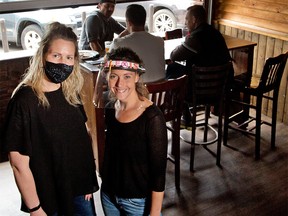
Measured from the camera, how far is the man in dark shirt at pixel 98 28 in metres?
4.15

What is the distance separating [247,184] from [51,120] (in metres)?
2.08

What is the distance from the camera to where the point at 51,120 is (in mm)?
1745

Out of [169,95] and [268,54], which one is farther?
[268,54]

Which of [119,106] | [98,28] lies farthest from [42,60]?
[98,28]

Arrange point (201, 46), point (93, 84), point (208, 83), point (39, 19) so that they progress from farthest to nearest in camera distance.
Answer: point (39, 19) < point (201, 46) < point (208, 83) < point (93, 84)

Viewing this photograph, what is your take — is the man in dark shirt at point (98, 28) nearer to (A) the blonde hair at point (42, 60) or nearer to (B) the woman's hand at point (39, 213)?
(A) the blonde hair at point (42, 60)

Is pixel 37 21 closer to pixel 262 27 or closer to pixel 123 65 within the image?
pixel 262 27

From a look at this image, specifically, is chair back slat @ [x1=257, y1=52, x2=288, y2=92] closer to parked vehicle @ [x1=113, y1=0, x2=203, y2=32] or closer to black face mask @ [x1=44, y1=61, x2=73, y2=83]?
parked vehicle @ [x1=113, y1=0, x2=203, y2=32]

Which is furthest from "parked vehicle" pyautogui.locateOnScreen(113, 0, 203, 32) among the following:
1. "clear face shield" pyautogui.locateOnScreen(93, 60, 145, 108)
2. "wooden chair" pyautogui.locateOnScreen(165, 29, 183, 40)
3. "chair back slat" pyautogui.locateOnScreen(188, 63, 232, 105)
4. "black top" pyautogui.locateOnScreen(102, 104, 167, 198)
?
"black top" pyautogui.locateOnScreen(102, 104, 167, 198)

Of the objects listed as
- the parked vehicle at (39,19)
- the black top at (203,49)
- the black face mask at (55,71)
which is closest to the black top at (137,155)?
the black face mask at (55,71)

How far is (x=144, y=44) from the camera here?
3189 mm

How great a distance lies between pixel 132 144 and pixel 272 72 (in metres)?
2.23

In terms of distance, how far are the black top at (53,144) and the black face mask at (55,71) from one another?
0.07 metres

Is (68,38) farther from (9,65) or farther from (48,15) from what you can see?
(48,15)
